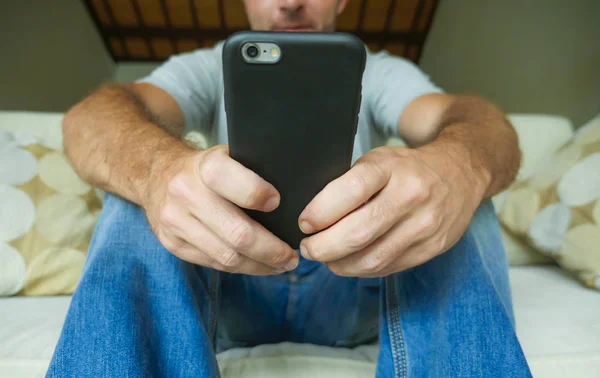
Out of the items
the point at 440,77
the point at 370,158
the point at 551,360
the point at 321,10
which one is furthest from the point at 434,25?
the point at 370,158

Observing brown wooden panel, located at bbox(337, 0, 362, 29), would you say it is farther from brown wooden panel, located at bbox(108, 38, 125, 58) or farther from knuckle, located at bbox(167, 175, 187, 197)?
knuckle, located at bbox(167, 175, 187, 197)

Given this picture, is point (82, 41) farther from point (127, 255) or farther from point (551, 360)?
point (551, 360)

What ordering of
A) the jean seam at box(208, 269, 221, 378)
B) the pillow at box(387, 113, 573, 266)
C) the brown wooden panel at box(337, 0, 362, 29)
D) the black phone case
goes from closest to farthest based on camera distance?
1. the black phone case
2. the jean seam at box(208, 269, 221, 378)
3. the pillow at box(387, 113, 573, 266)
4. the brown wooden panel at box(337, 0, 362, 29)

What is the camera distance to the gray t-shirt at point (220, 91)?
0.77 metres

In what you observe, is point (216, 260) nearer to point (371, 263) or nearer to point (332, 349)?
point (371, 263)

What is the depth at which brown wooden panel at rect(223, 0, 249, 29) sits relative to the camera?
204 cm

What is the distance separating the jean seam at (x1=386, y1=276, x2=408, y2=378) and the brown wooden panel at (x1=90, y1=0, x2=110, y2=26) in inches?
84.7

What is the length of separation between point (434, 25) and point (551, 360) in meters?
1.90

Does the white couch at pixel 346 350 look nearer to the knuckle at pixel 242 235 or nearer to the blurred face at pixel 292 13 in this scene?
the knuckle at pixel 242 235

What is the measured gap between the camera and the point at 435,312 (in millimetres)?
496

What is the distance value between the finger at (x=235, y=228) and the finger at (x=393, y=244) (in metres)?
0.07

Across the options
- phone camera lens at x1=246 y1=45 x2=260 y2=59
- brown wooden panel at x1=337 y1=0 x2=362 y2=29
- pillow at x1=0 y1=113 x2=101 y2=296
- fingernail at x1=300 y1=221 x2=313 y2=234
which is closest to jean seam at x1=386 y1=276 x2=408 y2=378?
fingernail at x1=300 y1=221 x2=313 y2=234

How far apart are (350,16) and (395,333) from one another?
1.91 m

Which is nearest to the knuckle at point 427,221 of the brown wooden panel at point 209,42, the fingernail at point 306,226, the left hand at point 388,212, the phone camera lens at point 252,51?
the left hand at point 388,212
